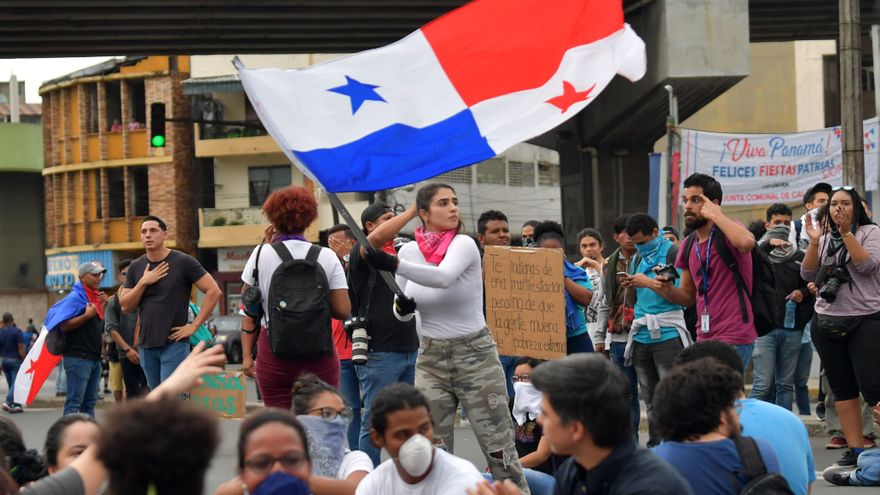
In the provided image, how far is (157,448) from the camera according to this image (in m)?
3.20

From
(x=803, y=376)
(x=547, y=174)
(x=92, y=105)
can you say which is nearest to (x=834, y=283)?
(x=803, y=376)

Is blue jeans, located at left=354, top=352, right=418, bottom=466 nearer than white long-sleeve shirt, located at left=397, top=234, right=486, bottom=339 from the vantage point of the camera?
No

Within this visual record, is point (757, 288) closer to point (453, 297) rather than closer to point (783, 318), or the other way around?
point (453, 297)

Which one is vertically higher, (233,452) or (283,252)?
(283,252)

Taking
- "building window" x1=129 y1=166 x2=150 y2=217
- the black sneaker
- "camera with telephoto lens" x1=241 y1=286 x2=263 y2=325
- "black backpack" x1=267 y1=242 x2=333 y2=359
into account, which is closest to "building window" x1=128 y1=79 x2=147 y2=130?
"building window" x1=129 y1=166 x2=150 y2=217

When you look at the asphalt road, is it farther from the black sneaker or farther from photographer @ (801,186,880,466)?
photographer @ (801,186,880,466)

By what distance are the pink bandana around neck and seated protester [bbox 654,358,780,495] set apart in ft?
8.91

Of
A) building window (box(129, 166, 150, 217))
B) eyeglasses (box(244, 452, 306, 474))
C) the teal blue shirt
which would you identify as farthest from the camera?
building window (box(129, 166, 150, 217))

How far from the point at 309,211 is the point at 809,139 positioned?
1478 centimetres

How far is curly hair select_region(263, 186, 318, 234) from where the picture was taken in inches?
323

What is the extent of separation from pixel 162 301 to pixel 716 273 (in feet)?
13.6

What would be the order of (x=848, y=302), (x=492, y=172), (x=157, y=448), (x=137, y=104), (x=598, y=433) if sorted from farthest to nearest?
(x=492, y=172), (x=137, y=104), (x=848, y=302), (x=598, y=433), (x=157, y=448)

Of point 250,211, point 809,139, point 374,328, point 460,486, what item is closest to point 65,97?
point 250,211

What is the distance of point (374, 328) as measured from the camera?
892cm
